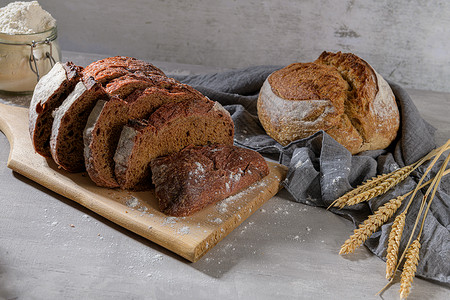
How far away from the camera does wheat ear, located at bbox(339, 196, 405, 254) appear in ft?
7.68

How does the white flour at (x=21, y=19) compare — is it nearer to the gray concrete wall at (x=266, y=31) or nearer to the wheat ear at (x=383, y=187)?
the gray concrete wall at (x=266, y=31)

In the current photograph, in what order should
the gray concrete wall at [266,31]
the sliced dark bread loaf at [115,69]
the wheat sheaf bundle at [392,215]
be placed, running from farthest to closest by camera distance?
the gray concrete wall at [266,31] → the sliced dark bread loaf at [115,69] → the wheat sheaf bundle at [392,215]

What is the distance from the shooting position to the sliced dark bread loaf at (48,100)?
8.80 feet

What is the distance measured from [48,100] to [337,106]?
1.67 metres

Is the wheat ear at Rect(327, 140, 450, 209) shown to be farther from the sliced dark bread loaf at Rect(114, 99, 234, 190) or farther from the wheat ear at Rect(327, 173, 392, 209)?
the sliced dark bread loaf at Rect(114, 99, 234, 190)

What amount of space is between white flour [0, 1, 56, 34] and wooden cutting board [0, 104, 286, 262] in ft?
2.48

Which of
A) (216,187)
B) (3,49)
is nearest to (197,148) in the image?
(216,187)

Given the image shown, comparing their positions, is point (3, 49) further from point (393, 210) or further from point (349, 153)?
point (393, 210)

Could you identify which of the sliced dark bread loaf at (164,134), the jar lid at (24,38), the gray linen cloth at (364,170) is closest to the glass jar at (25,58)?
the jar lid at (24,38)

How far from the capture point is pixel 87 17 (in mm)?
4824

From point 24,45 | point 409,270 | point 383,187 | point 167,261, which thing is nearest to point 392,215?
point 383,187

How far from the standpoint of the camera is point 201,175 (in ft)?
8.49

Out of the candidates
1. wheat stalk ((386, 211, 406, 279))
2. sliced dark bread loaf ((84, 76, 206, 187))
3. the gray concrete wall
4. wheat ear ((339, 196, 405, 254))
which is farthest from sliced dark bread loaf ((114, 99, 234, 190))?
the gray concrete wall

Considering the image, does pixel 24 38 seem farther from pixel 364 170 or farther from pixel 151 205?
pixel 364 170
